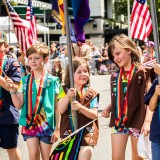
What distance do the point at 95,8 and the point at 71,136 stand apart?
176 feet

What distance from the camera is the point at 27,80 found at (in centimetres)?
587

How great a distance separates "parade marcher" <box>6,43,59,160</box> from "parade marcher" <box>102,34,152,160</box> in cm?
60

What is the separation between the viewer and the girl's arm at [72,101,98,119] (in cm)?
522

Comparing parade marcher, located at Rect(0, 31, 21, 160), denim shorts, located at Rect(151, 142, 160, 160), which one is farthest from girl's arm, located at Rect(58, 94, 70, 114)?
denim shorts, located at Rect(151, 142, 160, 160)

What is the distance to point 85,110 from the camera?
534 cm

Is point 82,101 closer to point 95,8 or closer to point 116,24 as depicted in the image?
point 95,8

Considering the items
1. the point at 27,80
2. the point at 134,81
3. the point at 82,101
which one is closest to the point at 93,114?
the point at 82,101

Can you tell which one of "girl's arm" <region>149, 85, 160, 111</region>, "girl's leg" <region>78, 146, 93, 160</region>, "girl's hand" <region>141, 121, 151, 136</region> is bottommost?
"girl's leg" <region>78, 146, 93, 160</region>

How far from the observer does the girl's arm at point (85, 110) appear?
17.1ft

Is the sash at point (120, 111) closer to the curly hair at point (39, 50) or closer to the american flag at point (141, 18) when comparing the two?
the curly hair at point (39, 50)

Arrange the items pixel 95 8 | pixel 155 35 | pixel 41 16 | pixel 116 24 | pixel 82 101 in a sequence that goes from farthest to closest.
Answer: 1. pixel 116 24
2. pixel 95 8
3. pixel 41 16
4. pixel 82 101
5. pixel 155 35

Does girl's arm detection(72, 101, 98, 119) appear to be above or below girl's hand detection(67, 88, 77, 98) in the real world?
below

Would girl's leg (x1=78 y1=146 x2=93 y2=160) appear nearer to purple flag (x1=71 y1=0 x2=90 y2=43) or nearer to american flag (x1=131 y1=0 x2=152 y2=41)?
purple flag (x1=71 y1=0 x2=90 y2=43)

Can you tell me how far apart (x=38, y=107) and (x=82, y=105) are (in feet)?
1.75
